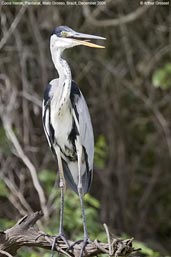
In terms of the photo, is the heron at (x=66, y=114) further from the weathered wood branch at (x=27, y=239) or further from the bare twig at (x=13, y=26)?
the bare twig at (x=13, y=26)

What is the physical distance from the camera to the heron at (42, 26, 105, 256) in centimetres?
269

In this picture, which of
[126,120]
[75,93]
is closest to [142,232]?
[126,120]

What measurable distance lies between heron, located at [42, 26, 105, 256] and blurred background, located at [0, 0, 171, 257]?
1.31 m

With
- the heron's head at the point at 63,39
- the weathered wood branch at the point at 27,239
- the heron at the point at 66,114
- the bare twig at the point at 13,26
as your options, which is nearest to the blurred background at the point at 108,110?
the bare twig at the point at 13,26

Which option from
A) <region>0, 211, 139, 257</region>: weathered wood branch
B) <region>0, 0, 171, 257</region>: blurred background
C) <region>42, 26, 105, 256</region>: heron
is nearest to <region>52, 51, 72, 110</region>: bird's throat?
<region>42, 26, 105, 256</region>: heron

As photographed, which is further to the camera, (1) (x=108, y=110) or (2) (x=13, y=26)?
(1) (x=108, y=110)

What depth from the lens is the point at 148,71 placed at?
511 cm

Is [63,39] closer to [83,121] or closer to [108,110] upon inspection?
[83,121]

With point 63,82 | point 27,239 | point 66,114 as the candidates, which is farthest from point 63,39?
point 27,239

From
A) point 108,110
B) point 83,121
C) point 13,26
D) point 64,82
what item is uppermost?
point 13,26

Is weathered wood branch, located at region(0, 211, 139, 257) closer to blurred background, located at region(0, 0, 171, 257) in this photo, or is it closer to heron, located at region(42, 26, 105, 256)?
heron, located at region(42, 26, 105, 256)

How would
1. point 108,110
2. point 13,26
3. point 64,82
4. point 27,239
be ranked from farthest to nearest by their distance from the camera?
point 108,110 → point 13,26 → point 64,82 → point 27,239

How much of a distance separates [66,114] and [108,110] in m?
2.40

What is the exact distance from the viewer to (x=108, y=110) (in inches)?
202
